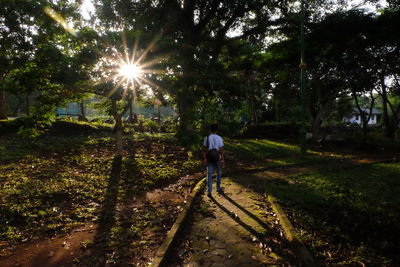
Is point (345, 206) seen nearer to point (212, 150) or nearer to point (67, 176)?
point (212, 150)

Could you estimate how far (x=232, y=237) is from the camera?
468cm

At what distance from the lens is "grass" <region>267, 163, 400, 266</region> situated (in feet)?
13.4

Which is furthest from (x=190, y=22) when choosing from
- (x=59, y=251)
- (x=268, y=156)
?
(x=59, y=251)

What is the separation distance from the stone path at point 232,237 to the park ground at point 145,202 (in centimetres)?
11

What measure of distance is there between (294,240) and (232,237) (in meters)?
1.14

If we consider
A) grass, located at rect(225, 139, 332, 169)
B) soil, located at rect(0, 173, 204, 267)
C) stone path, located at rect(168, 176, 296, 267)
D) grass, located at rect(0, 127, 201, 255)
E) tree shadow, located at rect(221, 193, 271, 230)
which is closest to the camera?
stone path, located at rect(168, 176, 296, 267)

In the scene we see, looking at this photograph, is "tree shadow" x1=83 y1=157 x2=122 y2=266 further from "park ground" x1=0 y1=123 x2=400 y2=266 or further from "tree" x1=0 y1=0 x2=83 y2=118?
"tree" x1=0 y1=0 x2=83 y2=118

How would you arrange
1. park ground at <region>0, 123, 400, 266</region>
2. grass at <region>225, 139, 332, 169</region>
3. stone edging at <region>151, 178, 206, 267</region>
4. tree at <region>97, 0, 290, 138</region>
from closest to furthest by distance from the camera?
stone edging at <region>151, 178, 206, 267</region>, park ground at <region>0, 123, 400, 266</region>, tree at <region>97, 0, 290, 138</region>, grass at <region>225, 139, 332, 169</region>

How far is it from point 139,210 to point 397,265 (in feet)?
18.1

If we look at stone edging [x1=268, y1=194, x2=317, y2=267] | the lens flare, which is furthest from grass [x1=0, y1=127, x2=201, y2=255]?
stone edging [x1=268, y1=194, x2=317, y2=267]

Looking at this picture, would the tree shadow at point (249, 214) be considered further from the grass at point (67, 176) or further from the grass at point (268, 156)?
the grass at point (268, 156)

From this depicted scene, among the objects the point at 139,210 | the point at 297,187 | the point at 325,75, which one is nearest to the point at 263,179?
the point at 297,187

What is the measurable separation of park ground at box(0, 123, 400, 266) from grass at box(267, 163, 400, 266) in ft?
0.07

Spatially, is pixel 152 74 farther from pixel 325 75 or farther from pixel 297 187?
pixel 325 75
